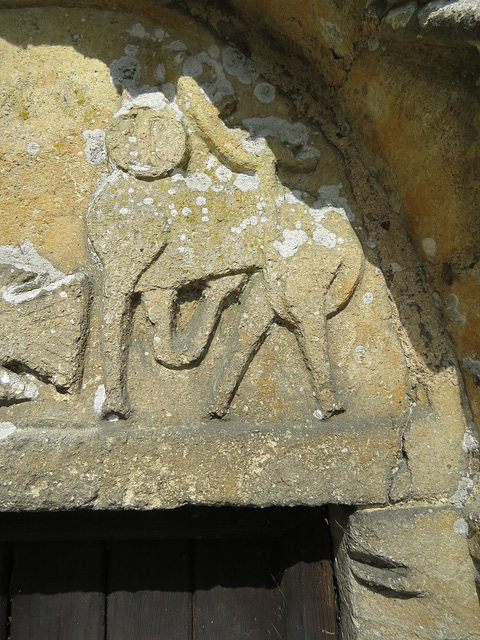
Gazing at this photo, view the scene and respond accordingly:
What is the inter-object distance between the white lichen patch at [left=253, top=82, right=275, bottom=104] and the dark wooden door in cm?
93

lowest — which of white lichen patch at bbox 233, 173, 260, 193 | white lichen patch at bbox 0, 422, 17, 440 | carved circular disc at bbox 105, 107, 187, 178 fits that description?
white lichen patch at bbox 0, 422, 17, 440

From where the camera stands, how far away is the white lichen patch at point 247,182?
1.10 m

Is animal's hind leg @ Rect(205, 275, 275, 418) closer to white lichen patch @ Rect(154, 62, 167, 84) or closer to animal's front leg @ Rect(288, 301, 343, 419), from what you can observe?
animal's front leg @ Rect(288, 301, 343, 419)

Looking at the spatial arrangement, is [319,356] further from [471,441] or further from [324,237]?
[471,441]

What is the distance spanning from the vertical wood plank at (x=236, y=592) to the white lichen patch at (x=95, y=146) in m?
0.93

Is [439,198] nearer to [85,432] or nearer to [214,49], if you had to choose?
[214,49]

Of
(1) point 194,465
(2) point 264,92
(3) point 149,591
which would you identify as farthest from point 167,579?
(2) point 264,92

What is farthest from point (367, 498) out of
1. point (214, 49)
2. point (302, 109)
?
point (214, 49)

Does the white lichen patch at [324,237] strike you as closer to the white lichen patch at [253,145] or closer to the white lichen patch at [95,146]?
the white lichen patch at [253,145]

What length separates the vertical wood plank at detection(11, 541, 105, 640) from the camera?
1.22m

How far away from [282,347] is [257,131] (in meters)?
0.46

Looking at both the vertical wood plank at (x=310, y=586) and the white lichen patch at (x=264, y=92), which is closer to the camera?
the white lichen patch at (x=264, y=92)

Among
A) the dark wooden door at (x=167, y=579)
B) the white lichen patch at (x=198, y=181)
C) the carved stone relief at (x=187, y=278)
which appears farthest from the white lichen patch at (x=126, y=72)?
→ the dark wooden door at (x=167, y=579)

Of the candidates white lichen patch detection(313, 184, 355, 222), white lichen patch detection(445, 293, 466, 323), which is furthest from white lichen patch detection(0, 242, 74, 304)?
white lichen patch detection(445, 293, 466, 323)
